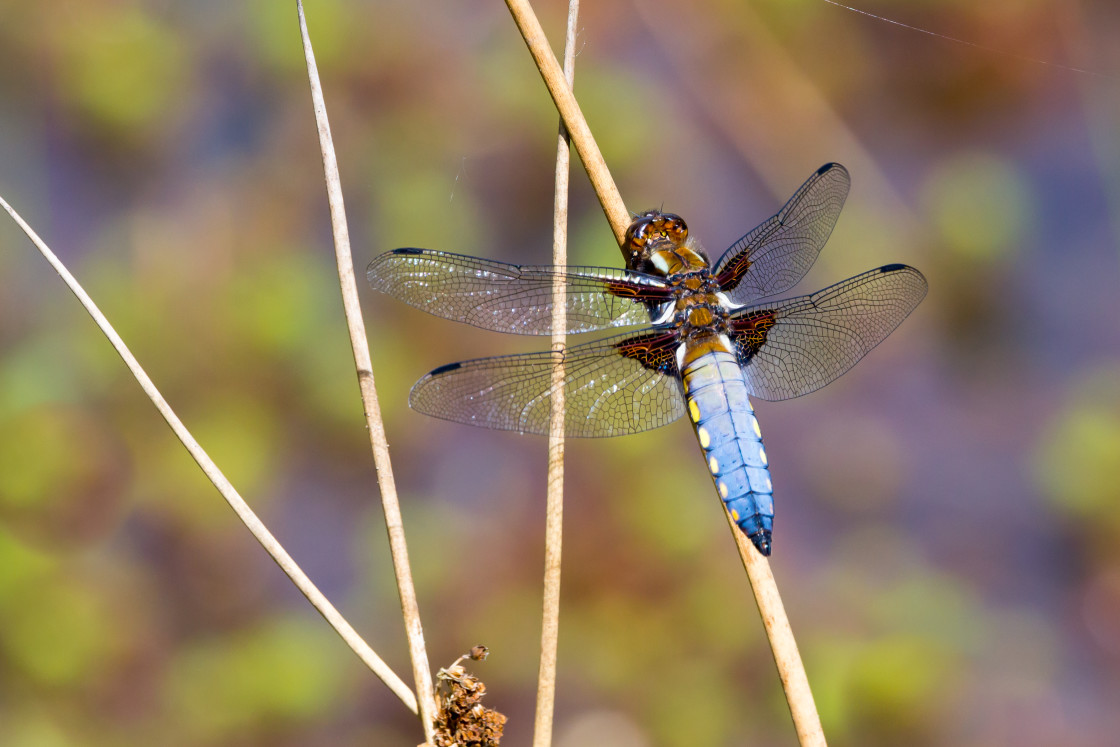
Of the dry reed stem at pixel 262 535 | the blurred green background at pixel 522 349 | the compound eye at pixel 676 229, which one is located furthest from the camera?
the blurred green background at pixel 522 349

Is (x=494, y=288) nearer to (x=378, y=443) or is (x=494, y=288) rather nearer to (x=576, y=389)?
(x=576, y=389)

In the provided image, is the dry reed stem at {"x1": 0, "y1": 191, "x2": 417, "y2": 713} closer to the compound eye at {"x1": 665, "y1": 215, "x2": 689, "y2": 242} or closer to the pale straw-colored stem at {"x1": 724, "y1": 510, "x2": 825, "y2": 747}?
the pale straw-colored stem at {"x1": 724, "y1": 510, "x2": 825, "y2": 747}

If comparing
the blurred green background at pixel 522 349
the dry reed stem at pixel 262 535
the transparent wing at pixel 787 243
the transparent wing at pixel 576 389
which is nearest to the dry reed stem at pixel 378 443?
the dry reed stem at pixel 262 535

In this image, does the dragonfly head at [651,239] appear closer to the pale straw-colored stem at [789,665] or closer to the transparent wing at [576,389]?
the transparent wing at [576,389]

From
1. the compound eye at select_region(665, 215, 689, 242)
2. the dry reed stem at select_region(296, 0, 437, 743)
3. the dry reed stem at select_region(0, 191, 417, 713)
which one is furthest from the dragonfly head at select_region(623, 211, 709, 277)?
the dry reed stem at select_region(0, 191, 417, 713)

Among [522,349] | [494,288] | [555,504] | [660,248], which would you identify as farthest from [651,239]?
[522,349]
